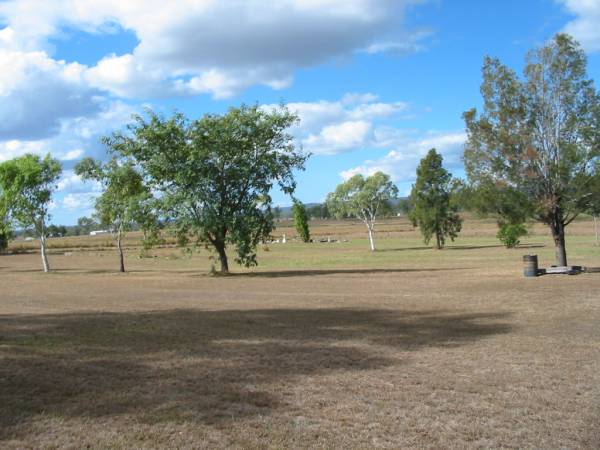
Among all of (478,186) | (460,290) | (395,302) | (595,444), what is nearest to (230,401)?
(595,444)

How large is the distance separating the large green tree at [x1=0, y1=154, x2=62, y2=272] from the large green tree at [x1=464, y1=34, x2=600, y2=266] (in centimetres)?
3425

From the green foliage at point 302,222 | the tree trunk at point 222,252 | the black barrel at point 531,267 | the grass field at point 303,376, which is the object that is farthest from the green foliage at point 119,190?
the green foliage at point 302,222

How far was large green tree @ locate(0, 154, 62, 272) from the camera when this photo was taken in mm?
45125

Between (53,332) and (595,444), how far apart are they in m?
9.88

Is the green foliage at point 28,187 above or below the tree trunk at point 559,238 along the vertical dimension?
above

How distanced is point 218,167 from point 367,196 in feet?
155

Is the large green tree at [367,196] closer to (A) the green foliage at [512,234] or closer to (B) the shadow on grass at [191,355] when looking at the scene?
(A) the green foliage at [512,234]

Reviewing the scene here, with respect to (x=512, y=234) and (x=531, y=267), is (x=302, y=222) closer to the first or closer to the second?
(x=512, y=234)

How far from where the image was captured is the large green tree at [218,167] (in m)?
30.6

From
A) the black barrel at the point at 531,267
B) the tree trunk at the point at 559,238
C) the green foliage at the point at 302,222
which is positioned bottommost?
the black barrel at the point at 531,267

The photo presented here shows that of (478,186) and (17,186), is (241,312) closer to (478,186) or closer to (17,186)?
(478,186)

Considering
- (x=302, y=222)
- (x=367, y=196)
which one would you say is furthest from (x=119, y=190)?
(x=302, y=222)

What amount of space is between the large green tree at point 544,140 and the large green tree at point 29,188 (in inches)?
1348

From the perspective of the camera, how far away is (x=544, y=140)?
2555 centimetres
